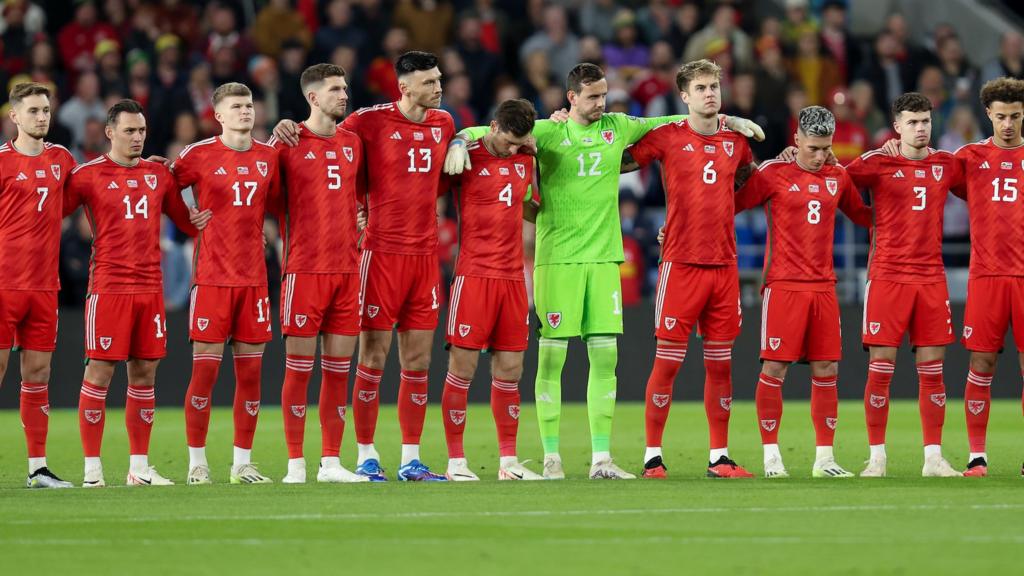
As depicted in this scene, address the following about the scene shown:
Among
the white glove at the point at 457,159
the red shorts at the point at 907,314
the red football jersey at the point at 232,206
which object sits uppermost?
the white glove at the point at 457,159

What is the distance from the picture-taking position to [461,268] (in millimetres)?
11453

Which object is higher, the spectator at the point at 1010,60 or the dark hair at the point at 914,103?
the spectator at the point at 1010,60

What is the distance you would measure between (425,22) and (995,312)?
1214 cm

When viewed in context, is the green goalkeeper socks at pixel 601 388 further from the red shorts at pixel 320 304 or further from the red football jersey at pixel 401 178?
the red shorts at pixel 320 304

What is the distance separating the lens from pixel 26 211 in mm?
11289

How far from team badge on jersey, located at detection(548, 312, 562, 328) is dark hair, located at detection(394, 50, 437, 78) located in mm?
1824

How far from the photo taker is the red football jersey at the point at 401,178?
449 inches

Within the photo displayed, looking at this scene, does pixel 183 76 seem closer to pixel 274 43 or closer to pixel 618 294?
pixel 274 43

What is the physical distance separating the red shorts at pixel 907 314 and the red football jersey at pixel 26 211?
215 inches

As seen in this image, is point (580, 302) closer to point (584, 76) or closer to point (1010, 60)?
point (584, 76)

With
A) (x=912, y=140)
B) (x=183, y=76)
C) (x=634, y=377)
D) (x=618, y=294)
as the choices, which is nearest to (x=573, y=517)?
(x=618, y=294)

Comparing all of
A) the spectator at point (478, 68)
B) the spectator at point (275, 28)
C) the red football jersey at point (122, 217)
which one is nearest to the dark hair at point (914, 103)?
the red football jersey at point (122, 217)

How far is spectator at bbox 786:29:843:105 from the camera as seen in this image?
2294 centimetres

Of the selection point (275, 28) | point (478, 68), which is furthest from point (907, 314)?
point (275, 28)
